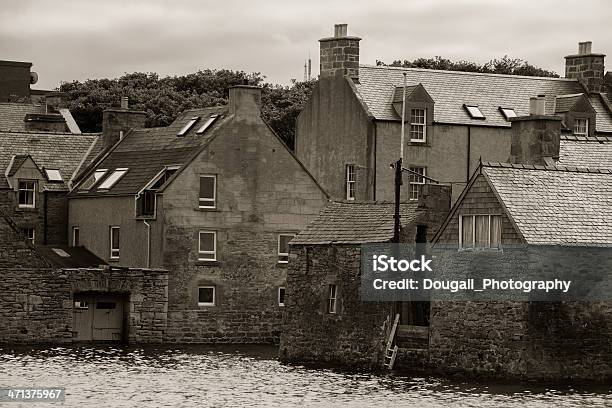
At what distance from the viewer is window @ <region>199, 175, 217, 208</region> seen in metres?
78.7

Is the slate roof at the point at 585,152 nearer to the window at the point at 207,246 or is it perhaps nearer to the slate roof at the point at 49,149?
the window at the point at 207,246

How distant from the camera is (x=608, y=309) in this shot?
5641 centimetres

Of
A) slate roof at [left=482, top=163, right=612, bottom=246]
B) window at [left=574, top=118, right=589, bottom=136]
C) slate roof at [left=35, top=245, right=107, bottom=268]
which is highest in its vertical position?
window at [left=574, top=118, right=589, bottom=136]

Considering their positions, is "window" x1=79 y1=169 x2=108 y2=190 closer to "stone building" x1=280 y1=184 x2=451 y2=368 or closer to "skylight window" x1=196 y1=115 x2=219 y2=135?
"skylight window" x1=196 y1=115 x2=219 y2=135

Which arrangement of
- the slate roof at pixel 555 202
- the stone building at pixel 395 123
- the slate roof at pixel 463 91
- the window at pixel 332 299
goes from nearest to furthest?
the slate roof at pixel 555 202, the window at pixel 332 299, the stone building at pixel 395 123, the slate roof at pixel 463 91

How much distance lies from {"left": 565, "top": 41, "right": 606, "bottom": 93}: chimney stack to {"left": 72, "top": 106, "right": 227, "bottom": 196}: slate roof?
19743mm

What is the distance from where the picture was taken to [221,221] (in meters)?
78.8

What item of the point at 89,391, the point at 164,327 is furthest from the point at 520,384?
the point at 164,327

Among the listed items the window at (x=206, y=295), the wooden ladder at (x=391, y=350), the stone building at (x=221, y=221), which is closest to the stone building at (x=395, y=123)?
the stone building at (x=221, y=221)

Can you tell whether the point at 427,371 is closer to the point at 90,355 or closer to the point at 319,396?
the point at 319,396

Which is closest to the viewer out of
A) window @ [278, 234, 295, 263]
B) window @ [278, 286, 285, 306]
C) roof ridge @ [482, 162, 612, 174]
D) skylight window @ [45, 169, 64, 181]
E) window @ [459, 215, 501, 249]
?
window @ [459, 215, 501, 249]

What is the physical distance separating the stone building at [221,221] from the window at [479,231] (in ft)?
71.6

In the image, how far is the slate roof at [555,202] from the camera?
2218 inches

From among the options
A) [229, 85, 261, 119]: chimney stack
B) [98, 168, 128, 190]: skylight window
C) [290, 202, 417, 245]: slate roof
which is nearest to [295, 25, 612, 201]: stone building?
[229, 85, 261, 119]: chimney stack
